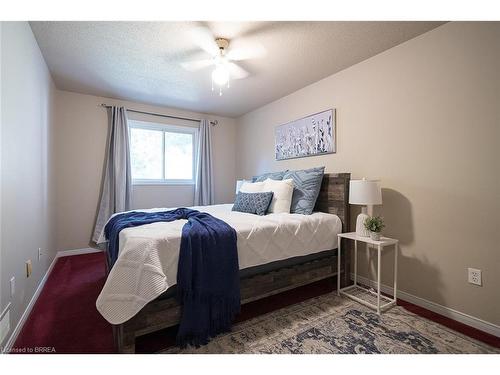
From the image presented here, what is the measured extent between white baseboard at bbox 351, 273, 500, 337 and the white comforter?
0.85 meters

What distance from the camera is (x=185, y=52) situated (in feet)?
7.60

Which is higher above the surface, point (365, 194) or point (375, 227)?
point (365, 194)

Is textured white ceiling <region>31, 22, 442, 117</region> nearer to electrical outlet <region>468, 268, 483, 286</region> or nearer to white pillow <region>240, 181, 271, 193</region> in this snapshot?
white pillow <region>240, 181, 271, 193</region>

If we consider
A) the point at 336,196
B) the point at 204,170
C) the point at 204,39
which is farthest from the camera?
the point at 204,170

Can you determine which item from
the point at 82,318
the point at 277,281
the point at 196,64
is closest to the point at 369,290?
the point at 277,281

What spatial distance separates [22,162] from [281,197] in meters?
2.23

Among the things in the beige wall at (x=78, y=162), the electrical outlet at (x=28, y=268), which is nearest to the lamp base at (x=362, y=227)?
the electrical outlet at (x=28, y=268)

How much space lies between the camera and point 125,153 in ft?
12.1

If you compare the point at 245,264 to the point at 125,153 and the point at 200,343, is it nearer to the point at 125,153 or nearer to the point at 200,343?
the point at 200,343

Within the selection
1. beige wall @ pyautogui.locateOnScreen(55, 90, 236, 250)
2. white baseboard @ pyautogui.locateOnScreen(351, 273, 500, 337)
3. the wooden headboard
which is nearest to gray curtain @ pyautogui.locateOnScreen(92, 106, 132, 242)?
beige wall @ pyautogui.locateOnScreen(55, 90, 236, 250)

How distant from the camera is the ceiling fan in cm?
209

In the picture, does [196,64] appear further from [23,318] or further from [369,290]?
[369,290]

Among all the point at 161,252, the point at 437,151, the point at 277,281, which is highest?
the point at 437,151
